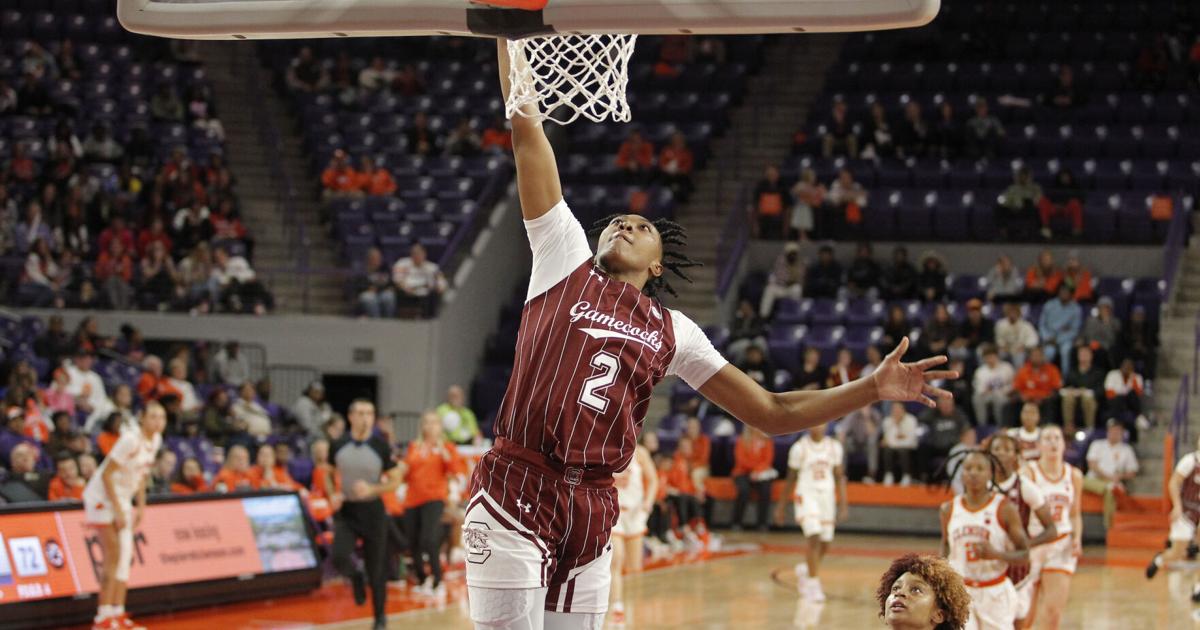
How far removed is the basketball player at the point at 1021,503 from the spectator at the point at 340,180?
15.6 meters

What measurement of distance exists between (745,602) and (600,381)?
10.2 metres

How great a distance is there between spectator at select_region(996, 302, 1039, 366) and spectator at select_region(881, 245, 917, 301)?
68.7 inches

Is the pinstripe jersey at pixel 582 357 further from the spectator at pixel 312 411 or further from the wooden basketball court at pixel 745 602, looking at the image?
the spectator at pixel 312 411

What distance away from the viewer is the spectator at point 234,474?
1455 cm

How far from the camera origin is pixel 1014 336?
20.1m

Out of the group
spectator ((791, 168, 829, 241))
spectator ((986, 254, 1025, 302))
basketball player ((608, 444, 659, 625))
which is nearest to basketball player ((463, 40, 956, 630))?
basketball player ((608, 444, 659, 625))

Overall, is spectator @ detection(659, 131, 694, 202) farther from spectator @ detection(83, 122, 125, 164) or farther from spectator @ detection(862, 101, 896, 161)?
spectator @ detection(83, 122, 125, 164)

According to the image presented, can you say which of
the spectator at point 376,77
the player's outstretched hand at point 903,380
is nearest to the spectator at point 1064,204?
the spectator at point 376,77

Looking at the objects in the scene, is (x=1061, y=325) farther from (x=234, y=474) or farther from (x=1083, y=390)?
(x=234, y=474)

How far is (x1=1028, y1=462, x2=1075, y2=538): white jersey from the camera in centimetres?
1032

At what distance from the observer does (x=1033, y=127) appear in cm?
2364

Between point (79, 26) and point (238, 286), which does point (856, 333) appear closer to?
point (238, 286)

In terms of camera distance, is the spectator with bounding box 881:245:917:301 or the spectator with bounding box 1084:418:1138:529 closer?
the spectator with bounding box 1084:418:1138:529

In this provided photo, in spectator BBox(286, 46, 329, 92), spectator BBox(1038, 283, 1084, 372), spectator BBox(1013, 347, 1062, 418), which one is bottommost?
spectator BBox(1013, 347, 1062, 418)
